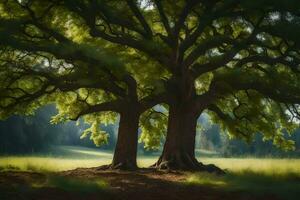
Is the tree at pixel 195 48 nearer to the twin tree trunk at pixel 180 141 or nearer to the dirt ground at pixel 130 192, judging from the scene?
the twin tree trunk at pixel 180 141

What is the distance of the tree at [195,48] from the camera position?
16.3m

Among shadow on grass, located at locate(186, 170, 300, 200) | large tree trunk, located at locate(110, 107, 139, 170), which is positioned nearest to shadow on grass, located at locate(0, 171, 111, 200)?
shadow on grass, located at locate(186, 170, 300, 200)

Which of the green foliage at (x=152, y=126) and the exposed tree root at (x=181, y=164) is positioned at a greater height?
the green foliage at (x=152, y=126)

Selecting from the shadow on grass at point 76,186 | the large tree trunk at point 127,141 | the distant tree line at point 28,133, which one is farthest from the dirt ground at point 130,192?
the distant tree line at point 28,133

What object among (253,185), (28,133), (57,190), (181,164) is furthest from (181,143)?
(28,133)

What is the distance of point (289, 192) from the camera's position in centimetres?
1253

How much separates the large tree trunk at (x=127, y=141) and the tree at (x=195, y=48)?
1.33m

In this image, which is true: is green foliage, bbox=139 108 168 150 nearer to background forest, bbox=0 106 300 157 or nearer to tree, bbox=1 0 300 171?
background forest, bbox=0 106 300 157

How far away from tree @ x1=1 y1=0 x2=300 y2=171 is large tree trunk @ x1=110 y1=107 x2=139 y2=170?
133cm

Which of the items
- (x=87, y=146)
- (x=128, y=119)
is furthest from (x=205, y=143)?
(x=128, y=119)

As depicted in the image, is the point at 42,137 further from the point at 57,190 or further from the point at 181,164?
the point at 57,190

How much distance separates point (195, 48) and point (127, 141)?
5308 mm

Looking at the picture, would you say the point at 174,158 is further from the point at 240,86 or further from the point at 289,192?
the point at 289,192

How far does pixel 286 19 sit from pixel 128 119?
9.16 metres
